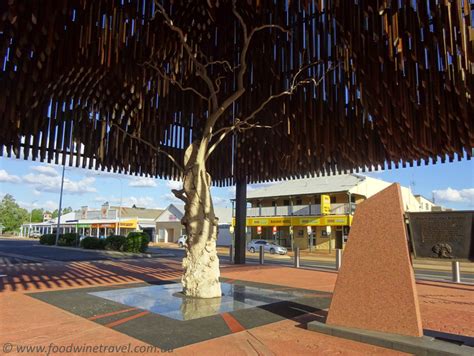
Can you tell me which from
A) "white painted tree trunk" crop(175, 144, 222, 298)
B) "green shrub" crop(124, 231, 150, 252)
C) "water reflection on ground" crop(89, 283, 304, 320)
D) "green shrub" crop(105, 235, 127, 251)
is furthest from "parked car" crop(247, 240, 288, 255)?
"white painted tree trunk" crop(175, 144, 222, 298)

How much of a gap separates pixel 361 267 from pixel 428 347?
5.00ft

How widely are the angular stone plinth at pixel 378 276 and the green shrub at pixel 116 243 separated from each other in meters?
27.0

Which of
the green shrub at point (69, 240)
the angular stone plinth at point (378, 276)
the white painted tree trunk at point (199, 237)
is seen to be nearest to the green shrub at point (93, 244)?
the green shrub at point (69, 240)

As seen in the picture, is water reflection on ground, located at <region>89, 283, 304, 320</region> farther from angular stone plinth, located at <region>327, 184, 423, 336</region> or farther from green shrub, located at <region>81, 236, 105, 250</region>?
green shrub, located at <region>81, 236, 105, 250</region>

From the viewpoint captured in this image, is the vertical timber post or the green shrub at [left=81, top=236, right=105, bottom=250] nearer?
the vertical timber post

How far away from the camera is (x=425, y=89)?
970cm

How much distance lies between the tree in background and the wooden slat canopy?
11868 centimetres

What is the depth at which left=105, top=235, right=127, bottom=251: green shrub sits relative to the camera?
31802 mm

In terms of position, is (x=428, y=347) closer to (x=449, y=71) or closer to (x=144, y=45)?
(x=449, y=71)

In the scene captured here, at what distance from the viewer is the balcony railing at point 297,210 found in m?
43.4

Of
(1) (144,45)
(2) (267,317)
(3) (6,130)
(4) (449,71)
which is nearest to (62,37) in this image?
(1) (144,45)

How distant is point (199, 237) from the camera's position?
1008cm

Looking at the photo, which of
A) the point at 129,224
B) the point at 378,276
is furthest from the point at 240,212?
the point at 129,224

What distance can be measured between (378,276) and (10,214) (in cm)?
13055
